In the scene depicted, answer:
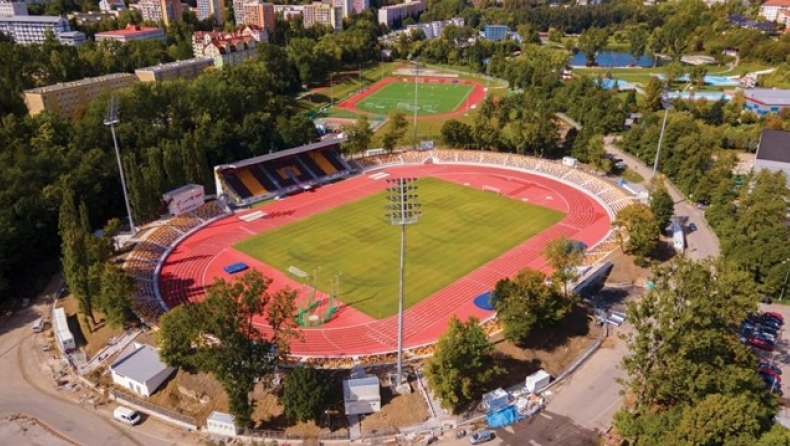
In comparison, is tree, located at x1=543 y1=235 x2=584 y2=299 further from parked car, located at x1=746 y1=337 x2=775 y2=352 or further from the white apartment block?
the white apartment block

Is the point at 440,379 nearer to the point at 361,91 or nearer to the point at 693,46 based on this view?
the point at 361,91

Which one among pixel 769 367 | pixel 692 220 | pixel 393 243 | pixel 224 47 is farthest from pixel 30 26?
pixel 769 367

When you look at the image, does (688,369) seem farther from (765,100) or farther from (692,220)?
(765,100)

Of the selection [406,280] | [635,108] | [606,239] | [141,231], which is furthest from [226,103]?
[635,108]

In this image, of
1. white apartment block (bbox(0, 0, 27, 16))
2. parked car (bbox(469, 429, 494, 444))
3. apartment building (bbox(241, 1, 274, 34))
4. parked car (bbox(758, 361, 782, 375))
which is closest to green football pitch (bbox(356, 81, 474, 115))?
apartment building (bbox(241, 1, 274, 34))

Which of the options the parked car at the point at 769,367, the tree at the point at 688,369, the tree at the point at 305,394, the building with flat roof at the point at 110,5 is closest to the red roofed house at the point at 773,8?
the parked car at the point at 769,367

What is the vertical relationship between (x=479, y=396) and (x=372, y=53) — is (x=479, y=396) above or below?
below
